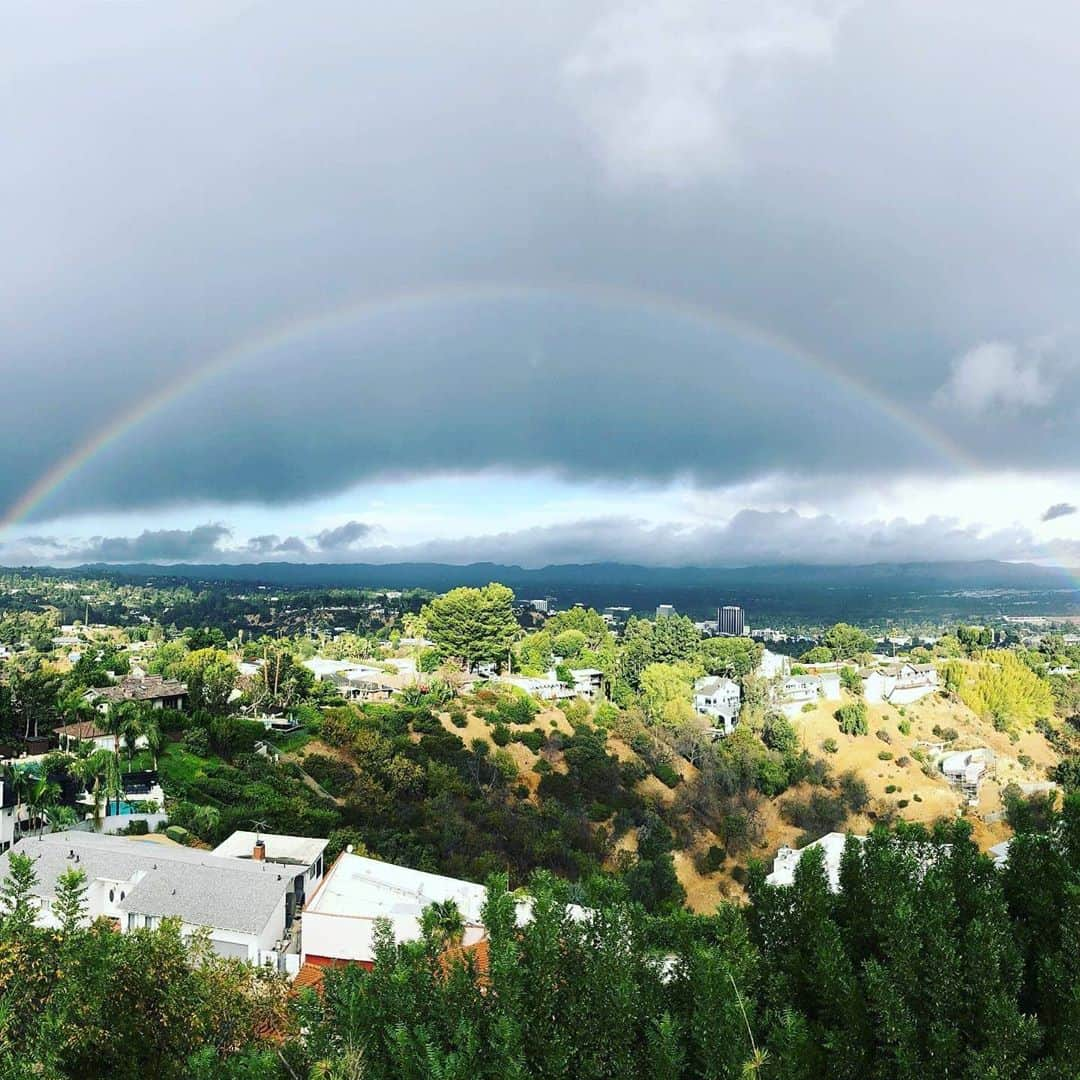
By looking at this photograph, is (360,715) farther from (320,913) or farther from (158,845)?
(320,913)

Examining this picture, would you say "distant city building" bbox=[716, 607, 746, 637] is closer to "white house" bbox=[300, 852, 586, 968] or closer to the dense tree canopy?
the dense tree canopy

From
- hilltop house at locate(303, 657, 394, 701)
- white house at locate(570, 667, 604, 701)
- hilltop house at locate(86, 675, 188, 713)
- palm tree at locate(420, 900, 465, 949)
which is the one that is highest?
palm tree at locate(420, 900, 465, 949)

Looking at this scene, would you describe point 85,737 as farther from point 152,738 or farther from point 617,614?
point 617,614

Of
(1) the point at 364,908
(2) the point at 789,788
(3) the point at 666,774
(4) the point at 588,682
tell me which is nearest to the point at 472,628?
(4) the point at 588,682

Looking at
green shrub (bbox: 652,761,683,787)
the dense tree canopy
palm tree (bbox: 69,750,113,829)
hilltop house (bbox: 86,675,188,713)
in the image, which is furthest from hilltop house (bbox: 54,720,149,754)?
the dense tree canopy

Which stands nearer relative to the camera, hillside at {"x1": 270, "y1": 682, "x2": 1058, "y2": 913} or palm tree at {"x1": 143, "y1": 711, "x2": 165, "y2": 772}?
palm tree at {"x1": 143, "y1": 711, "x2": 165, "y2": 772}

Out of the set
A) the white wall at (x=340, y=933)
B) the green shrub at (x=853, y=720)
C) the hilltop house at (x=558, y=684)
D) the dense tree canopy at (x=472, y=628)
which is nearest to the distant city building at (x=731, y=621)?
the hilltop house at (x=558, y=684)
